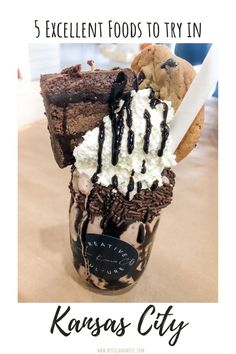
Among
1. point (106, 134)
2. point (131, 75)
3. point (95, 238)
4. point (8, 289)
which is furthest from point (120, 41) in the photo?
point (8, 289)

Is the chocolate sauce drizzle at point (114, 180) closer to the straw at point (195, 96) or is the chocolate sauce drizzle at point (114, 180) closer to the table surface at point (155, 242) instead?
the straw at point (195, 96)

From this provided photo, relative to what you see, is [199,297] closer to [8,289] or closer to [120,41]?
[8,289]

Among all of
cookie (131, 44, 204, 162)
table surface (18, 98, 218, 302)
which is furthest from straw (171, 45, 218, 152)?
table surface (18, 98, 218, 302)

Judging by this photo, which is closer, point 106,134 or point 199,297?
point 106,134

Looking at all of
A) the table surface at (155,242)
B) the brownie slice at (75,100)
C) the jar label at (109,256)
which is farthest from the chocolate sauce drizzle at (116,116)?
the table surface at (155,242)

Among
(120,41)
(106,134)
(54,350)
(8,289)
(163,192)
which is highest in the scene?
(120,41)

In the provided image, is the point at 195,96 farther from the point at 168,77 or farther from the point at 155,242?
the point at 155,242

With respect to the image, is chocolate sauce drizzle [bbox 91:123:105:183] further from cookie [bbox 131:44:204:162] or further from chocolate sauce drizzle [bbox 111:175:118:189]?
cookie [bbox 131:44:204:162]
